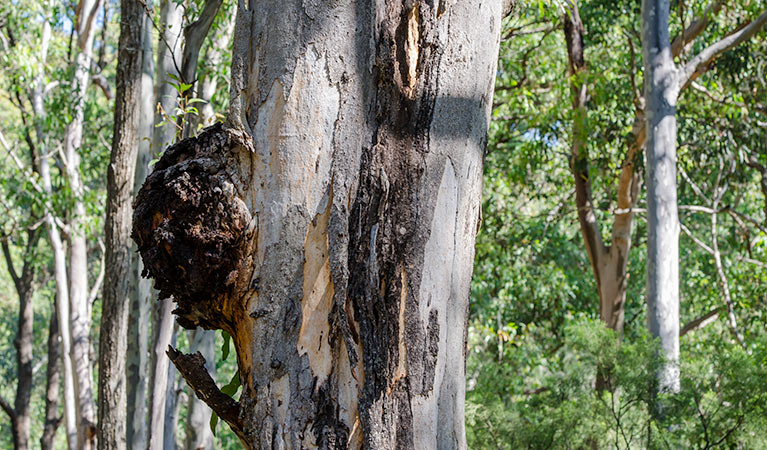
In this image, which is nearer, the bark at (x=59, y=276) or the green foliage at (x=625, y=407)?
the green foliage at (x=625, y=407)

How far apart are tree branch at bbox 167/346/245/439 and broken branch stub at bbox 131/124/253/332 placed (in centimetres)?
14

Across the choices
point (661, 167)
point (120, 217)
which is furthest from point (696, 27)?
point (120, 217)

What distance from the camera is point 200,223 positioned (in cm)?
138

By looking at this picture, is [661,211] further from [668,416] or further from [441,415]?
[441,415]

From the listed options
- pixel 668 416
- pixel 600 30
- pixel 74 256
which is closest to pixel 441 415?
pixel 668 416

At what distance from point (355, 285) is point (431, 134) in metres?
0.31

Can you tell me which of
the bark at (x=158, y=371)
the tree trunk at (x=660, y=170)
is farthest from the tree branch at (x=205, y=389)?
the tree trunk at (x=660, y=170)

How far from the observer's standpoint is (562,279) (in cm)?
1181

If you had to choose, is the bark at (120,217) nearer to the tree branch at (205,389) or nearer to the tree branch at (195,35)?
the tree branch at (195,35)

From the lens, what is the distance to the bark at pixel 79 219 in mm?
8711

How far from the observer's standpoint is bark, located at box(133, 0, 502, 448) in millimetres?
1334

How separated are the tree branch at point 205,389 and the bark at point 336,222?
0.5 inches

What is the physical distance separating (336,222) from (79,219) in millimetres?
9014

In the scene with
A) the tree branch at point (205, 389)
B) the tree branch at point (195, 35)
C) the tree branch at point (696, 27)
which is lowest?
the tree branch at point (205, 389)
